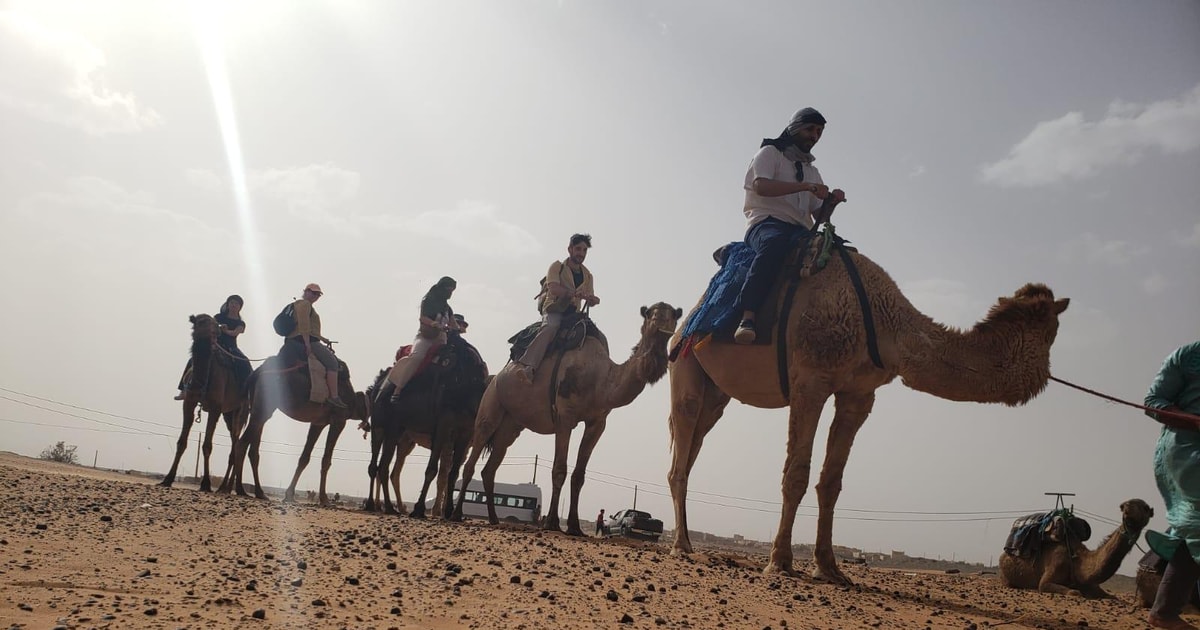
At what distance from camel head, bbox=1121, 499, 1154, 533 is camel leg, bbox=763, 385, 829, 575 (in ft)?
11.5

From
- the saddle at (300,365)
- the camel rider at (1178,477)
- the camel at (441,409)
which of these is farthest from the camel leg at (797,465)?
the saddle at (300,365)

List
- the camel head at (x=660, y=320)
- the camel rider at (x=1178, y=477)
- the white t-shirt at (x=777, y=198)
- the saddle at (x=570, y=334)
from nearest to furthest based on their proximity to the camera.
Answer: the camel rider at (x=1178, y=477) → the white t-shirt at (x=777, y=198) → the camel head at (x=660, y=320) → the saddle at (x=570, y=334)

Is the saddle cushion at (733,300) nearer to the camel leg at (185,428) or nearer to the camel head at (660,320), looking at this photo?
the camel head at (660,320)

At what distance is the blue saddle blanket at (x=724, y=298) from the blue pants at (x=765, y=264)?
138mm

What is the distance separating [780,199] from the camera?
8.26 m

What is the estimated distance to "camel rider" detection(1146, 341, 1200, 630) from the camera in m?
5.64

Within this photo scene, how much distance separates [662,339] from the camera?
11.4 m

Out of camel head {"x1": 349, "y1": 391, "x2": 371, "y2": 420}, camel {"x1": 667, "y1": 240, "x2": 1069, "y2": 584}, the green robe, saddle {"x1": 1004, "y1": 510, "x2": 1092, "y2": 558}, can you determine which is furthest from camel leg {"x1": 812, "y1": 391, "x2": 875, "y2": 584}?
camel head {"x1": 349, "y1": 391, "x2": 371, "y2": 420}

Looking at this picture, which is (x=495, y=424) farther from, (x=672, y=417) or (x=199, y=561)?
(x=199, y=561)

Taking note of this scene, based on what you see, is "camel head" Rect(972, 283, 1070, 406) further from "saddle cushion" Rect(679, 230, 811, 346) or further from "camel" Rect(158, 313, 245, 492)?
"camel" Rect(158, 313, 245, 492)

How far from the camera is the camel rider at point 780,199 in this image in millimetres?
7695

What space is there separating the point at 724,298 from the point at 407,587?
13.4 ft

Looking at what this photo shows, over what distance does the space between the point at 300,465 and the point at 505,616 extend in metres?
15.3

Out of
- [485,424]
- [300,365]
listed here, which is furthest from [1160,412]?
[300,365]
